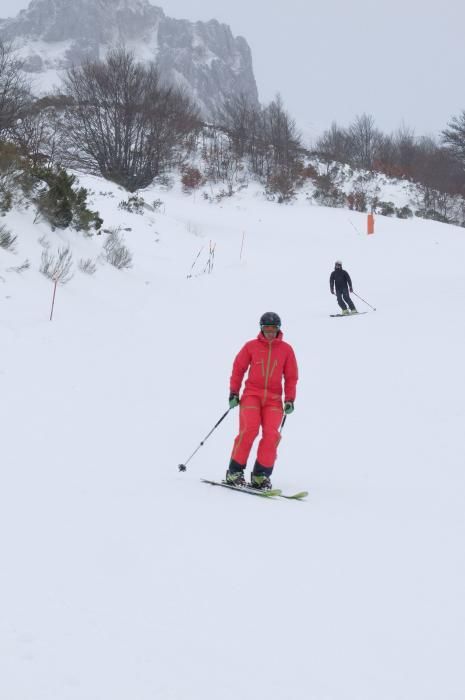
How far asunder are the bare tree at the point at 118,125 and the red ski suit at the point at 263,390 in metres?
24.5

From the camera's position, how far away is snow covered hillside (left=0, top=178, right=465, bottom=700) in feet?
8.23

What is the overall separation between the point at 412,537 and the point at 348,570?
0.82 m

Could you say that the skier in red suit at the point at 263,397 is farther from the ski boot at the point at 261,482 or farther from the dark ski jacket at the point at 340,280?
the dark ski jacket at the point at 340,280

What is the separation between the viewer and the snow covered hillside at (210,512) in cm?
251

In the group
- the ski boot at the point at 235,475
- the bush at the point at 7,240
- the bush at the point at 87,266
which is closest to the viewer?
the ski boot at the point at 235,475

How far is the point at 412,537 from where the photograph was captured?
4051mm

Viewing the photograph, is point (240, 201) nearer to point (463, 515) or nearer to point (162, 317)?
point (162, 317)

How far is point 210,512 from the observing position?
432 centimetres

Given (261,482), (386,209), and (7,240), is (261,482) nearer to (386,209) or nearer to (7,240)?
(7,240)

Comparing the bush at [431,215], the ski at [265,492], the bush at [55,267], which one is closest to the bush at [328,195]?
the bush at [431,215]

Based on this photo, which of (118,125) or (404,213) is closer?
(118,125)

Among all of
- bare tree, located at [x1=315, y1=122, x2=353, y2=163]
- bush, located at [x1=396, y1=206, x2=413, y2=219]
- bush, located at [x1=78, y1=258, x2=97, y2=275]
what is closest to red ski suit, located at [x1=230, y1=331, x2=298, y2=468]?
bush, located at [x1=78, y1=258, x2=97, y2=275]

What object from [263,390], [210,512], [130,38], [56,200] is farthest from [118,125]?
[130,38]

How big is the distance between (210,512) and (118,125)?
2617 cm
